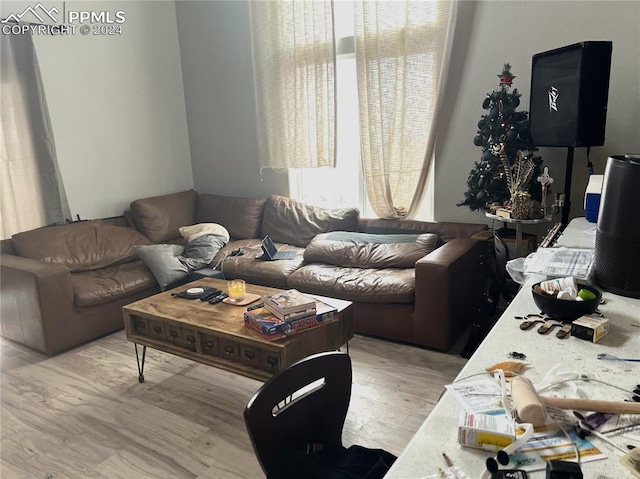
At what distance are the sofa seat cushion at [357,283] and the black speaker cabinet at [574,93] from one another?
3.83 ft

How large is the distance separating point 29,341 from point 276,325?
2100mm

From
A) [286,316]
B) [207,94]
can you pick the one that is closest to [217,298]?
[286,316]

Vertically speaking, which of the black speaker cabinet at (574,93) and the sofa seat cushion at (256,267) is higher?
the black speaker cabinet at (574,93)

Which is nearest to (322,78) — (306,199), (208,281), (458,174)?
(306,199)

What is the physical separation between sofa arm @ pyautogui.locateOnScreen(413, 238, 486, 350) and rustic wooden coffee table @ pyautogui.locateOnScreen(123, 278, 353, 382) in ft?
2.01

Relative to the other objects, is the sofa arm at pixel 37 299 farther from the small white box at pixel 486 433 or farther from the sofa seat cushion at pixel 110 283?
the small white box at pixel 486 433

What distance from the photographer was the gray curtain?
11.9ft

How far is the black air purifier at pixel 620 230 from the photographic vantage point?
4.54 feet

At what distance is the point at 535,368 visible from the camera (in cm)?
111

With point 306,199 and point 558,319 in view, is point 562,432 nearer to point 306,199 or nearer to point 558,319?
point 558,319

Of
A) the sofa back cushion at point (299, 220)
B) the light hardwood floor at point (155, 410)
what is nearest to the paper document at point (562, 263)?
the light hardwood floor at point (155, 410)

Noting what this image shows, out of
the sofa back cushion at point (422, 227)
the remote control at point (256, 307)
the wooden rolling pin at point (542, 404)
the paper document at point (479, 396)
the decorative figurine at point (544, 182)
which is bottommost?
the remote control at point (256, 307)

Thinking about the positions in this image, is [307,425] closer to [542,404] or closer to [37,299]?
[542,404]

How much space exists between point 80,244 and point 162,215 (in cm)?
82
